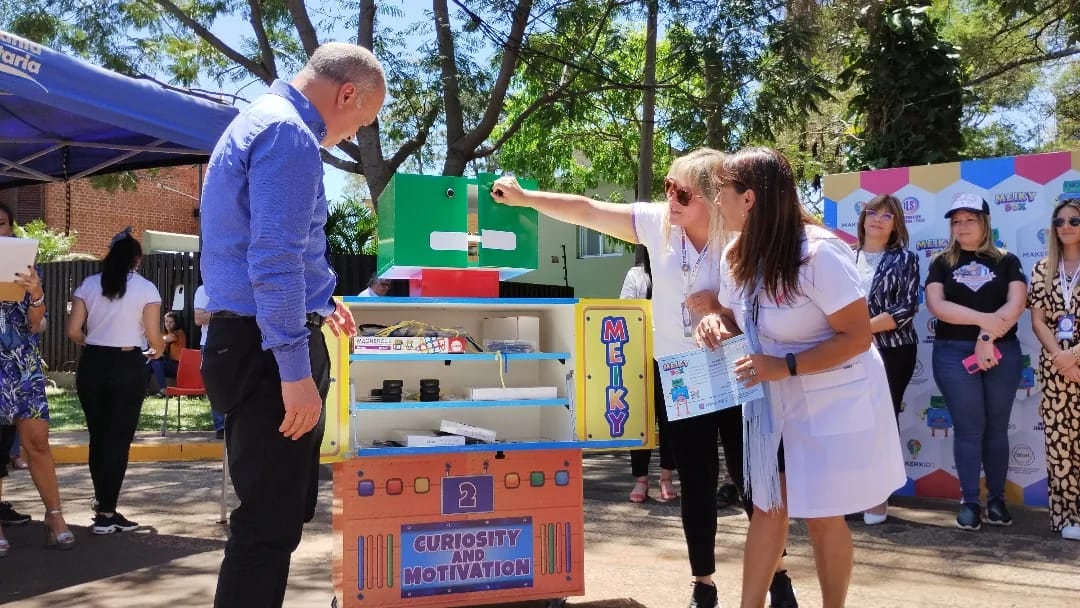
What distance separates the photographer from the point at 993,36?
586 inches

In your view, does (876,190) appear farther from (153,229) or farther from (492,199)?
(153,229)

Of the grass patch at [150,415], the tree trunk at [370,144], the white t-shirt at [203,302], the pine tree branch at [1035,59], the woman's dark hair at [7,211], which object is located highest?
the pine tree branch at [1035,59]

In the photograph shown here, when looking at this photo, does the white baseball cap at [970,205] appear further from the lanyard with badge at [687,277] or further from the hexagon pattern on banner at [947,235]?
the lanyard with badge at [687,277]

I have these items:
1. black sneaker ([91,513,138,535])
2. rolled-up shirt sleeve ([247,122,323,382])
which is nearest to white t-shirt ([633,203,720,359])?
rolled-up shirt sleeve ([247,122,323,382])

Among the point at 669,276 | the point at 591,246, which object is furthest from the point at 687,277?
the point at 591,246

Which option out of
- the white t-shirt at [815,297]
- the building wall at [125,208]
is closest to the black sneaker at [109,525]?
the white t-shirt at [815,297]

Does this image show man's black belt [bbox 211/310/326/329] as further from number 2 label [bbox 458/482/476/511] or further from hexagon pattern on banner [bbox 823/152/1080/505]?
hexagon pattern on banner [bbox 823/152/1080/505]

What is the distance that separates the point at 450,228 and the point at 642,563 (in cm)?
217

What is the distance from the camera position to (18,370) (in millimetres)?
5211

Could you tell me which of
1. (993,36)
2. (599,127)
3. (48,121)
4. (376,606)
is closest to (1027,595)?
(376,606)

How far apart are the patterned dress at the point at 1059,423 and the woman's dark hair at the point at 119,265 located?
18.0ft

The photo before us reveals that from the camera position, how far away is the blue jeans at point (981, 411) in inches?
235

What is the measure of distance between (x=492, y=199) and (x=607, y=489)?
3.99 metres

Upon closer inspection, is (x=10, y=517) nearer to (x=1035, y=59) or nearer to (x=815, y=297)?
(x=815, y=297)
